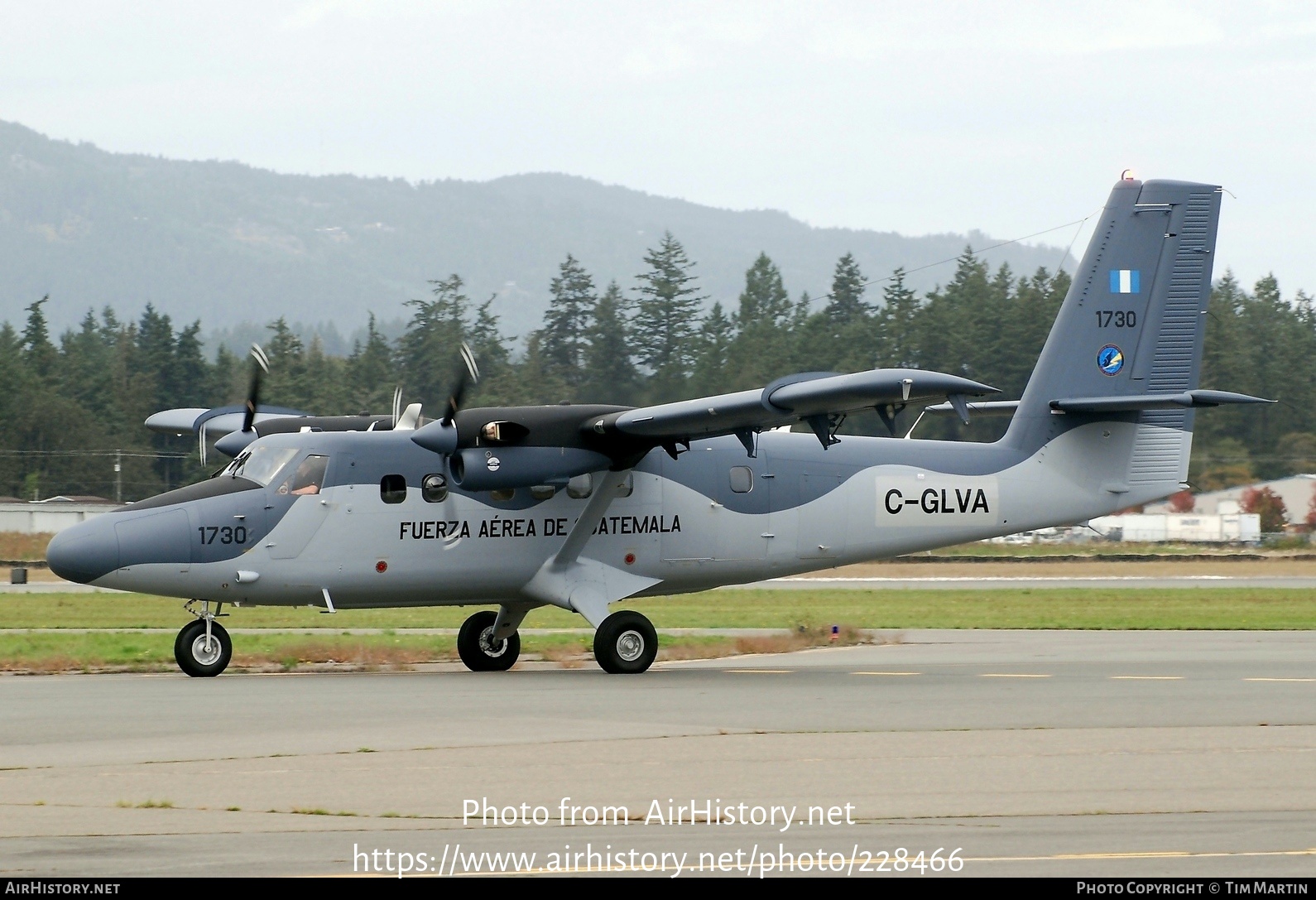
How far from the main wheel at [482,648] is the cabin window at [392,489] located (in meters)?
2.22

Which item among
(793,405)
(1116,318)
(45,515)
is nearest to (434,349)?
(1116,318)

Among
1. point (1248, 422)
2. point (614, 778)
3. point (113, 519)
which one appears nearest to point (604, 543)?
point (113, 519)

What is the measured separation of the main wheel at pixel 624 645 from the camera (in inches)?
757

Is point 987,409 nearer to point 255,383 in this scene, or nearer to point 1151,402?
point 1151,402

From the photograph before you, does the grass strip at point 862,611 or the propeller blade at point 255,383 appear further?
the grass strip at point 862,611

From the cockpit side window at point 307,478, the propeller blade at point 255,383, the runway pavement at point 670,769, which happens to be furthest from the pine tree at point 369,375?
the runway pavement at point 670,769

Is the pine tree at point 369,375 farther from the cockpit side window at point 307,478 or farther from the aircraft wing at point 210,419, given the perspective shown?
the cockpit side window at point 307,478

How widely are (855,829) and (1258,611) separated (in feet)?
90.4

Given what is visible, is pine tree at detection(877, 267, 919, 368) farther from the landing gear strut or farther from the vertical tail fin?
the landing gear strut

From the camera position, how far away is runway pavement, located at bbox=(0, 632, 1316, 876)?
→ 8188mm

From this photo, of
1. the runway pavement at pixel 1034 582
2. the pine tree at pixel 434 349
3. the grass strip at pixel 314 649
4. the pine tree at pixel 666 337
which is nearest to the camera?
the grass strip at pixel 314 649

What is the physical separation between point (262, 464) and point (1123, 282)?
1189 centimetres

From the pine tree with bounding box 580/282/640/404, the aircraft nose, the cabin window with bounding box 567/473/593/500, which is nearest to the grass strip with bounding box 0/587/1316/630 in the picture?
the pine tree with bounding box 580/282/640/404
